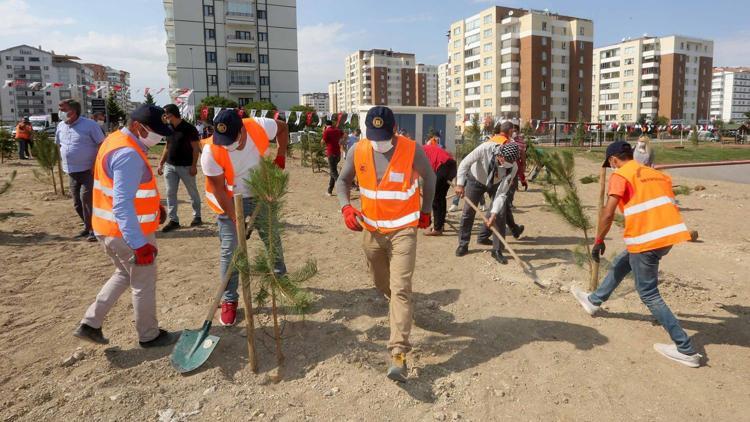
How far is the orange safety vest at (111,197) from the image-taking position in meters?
3.10

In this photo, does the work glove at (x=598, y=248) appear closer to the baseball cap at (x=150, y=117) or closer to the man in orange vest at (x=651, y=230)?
the man in orange vest at (x=651, y=230)

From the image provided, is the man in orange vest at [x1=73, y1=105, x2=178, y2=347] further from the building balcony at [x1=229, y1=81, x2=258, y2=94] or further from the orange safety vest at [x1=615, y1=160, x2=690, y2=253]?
the building balcony at [x1=229, y1=81, x2=258, y2=94]

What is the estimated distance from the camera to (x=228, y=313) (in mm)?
3859

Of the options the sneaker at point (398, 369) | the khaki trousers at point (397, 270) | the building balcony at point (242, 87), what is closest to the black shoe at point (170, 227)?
the khaki trousers at point (397, 270)

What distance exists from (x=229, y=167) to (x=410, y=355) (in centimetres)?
196

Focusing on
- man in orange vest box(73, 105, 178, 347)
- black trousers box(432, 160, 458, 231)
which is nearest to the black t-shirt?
black trousers box(432, 160, 458, 231)

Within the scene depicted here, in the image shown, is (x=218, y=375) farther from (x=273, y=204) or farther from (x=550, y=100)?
(x=550, y=100)

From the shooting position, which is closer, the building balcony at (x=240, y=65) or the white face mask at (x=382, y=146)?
the white face mask at (x=382, y=146)

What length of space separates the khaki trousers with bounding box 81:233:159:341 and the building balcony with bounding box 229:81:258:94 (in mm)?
55878

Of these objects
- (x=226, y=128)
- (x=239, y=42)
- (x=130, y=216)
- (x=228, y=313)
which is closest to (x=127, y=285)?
(x=130, y=216)

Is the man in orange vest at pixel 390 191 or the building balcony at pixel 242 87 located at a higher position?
the building balcony at pixel 242 87

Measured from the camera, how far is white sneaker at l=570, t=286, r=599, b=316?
4.12 m

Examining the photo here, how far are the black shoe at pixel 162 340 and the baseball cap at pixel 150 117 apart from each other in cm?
146

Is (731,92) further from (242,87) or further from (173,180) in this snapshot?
(173,180)
